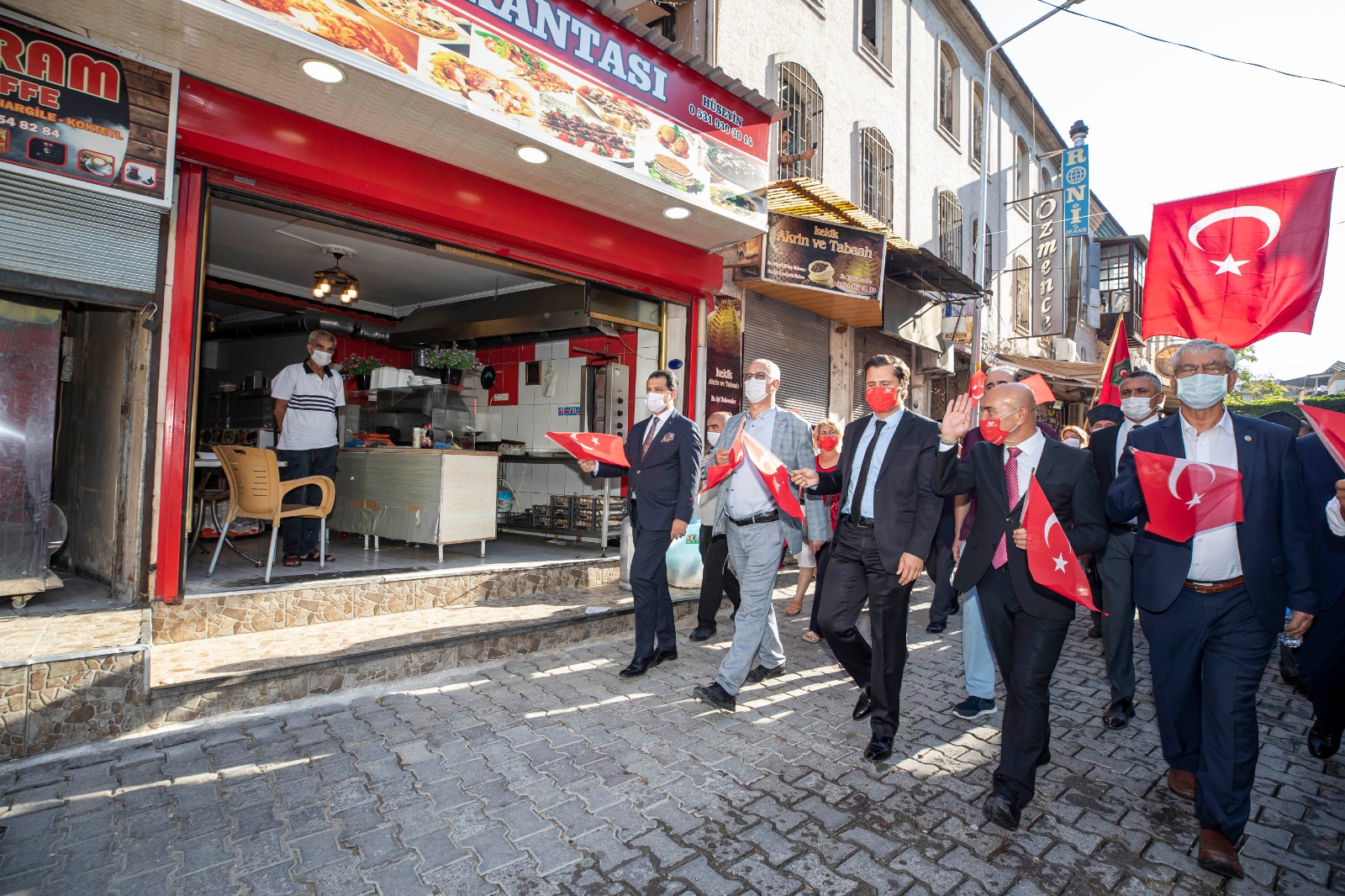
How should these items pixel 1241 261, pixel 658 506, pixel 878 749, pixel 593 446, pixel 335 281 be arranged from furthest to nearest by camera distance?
pixel 335 281 → pixel 593 446 → pixel 658 506 → pixel 1241 261 → pixel 878 749

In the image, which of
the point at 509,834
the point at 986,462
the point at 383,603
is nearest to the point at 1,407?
the point at 383,603

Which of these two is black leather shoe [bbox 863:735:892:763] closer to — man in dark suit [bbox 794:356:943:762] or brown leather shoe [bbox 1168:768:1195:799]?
man in dark suit [bbox 794:356:943:762]

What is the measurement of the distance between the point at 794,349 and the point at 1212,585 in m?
8.53

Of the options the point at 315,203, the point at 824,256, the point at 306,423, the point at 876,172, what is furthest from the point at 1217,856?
the point at 876,172

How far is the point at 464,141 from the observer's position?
5824 millimetres

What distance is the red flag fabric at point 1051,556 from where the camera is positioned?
121 inches

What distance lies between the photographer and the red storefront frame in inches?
199

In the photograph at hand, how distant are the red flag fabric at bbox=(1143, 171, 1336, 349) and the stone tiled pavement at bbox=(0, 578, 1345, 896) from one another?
2.68 metres

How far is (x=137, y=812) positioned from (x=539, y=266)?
19.7ft

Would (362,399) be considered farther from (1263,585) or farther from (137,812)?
(1263,585)

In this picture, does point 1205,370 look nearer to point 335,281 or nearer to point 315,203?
point 315,203

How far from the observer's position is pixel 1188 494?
10.1 feet

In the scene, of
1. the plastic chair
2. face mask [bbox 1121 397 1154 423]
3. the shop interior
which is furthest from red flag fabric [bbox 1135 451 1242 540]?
the plastic chair

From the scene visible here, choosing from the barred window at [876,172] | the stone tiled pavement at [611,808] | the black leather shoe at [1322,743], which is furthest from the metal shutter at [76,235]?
the barred window at [876,172]
